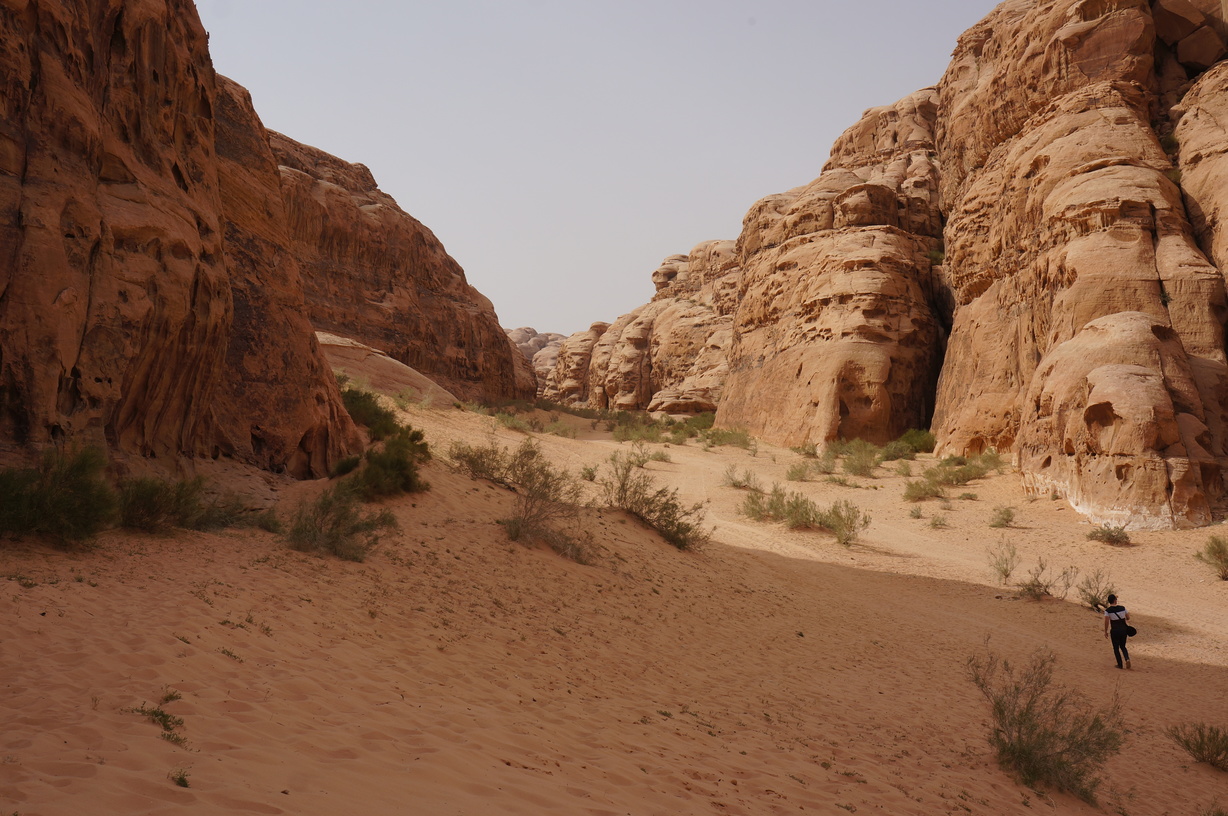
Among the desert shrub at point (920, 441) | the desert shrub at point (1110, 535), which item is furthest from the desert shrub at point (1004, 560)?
the desert shrub at point (920, 441)

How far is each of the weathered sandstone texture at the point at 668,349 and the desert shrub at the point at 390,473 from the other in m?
27.7

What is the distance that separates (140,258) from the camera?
28.4 feet

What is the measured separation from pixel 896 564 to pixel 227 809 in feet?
46.7

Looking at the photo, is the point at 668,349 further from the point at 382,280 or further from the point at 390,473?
the point at 390,473

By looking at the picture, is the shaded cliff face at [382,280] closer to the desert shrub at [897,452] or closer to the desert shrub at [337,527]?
the desert shrub at [897,452]

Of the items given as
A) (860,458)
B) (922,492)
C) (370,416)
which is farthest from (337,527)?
(860,458)

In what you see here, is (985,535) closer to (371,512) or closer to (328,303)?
(371,512)

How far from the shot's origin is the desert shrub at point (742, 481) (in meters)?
20.7

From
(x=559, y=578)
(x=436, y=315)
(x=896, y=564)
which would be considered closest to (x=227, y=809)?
(x=559, y=578)

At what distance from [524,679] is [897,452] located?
20.3 m

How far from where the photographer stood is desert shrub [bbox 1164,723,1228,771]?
666 centimetres

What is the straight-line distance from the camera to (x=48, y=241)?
7.25 metres

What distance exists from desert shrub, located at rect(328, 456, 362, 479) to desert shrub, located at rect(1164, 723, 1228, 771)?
11.6 metres

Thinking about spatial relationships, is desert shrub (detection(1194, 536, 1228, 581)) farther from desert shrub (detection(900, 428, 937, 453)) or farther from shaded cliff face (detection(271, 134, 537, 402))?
shaded cliff face (detection(271, 134, 537, 402))
